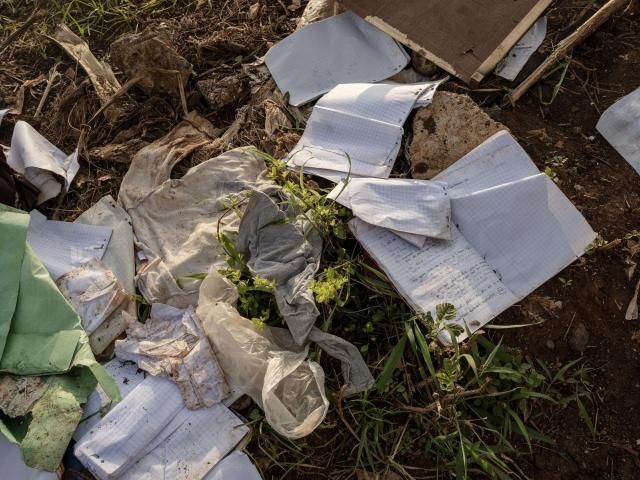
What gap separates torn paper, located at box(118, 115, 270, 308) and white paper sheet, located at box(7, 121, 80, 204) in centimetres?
30

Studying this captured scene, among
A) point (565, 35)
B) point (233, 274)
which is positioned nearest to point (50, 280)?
point (233, 274)

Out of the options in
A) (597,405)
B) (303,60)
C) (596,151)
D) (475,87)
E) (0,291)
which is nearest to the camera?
(597,405)

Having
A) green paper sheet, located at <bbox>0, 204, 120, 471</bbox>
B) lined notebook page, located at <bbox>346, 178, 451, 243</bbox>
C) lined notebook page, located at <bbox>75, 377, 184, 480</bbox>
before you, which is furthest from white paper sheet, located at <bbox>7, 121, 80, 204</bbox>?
lined notebook page, located at <bbox>346, 178, 451, 243</bbox>

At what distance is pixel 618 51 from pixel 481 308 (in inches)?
51.7

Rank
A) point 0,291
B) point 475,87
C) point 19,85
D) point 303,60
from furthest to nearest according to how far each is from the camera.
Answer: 1. point 19,85
2. point 303,60
3. point 475,87
4. point 0,291

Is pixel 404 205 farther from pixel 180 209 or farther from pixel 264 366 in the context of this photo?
pixel 180 209

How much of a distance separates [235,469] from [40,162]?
1.50 meters

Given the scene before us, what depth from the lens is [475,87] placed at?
2.35 meters

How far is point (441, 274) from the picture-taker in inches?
77.6

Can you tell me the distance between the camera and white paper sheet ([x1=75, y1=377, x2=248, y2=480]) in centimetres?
179

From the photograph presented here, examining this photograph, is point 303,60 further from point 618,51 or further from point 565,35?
point 618,51

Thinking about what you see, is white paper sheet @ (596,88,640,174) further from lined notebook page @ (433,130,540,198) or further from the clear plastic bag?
the clear plastic bag

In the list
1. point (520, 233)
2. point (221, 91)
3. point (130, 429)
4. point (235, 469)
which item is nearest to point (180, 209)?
point (221, 91)

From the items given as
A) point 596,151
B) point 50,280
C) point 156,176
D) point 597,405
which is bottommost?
point 597,405
